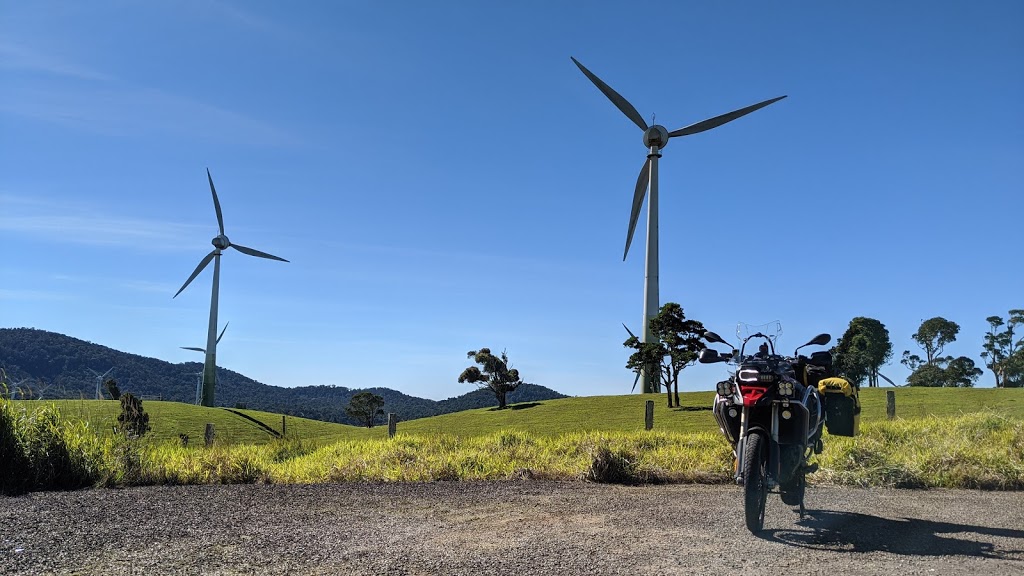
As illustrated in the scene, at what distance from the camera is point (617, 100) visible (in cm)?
4925

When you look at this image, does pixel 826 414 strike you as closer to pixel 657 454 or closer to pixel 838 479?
pixel 838 479

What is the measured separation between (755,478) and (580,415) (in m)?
33.1

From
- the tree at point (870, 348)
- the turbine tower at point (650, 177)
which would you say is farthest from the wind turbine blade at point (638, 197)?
the tree at point (870, 348)

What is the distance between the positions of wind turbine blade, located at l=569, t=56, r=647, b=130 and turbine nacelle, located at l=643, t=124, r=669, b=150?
818 millimetres

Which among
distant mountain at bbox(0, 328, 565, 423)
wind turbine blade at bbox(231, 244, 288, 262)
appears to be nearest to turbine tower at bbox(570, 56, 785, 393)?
wind turbine blade at bbox(231, 244, 288, 262)

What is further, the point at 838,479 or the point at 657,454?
the point at 657,454

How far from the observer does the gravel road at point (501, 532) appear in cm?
553

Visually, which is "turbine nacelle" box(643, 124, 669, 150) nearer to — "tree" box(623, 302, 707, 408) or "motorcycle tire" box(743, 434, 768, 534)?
"tree" box(623, 302, 707, 408)

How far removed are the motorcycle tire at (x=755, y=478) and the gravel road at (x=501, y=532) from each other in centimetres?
19

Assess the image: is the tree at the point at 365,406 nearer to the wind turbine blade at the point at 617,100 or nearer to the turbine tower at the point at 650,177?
the turbine tower at the point at 650,177

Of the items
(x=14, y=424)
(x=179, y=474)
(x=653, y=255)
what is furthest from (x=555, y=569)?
(x=653, y=255)

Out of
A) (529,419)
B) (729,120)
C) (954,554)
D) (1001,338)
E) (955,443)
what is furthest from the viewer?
(1001,338)

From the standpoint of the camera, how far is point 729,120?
47.6 m

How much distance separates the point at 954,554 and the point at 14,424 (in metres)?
11.8
